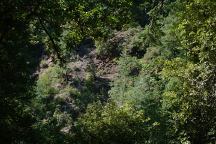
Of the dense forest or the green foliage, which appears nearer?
the dense forest

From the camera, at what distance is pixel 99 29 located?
946 cm

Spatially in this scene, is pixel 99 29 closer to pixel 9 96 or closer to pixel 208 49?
pixel 208 49

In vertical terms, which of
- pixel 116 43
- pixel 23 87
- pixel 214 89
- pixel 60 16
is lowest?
pixel 60 16

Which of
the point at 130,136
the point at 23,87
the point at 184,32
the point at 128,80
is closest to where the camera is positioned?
the point at 184,32

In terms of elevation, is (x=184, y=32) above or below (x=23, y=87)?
below

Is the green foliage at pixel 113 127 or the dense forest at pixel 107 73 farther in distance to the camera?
the green foliage at pixel 113 127

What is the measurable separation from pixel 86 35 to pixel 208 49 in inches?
264

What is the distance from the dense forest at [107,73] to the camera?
909 centimetres

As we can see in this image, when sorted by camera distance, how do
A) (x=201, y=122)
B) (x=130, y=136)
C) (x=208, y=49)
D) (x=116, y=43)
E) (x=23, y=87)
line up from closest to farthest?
(x=208, y=49) < (x=201, y=122) < (x=23, y=87) < (x=130, y=136) < (x=116, y=43)

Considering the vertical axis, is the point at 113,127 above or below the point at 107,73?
below

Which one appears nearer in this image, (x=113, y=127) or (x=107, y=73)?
(x=113, y=127)

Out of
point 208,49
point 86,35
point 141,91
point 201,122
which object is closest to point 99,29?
point 86,35

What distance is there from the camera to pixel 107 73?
86562 mm

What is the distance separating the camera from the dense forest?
9.09m
